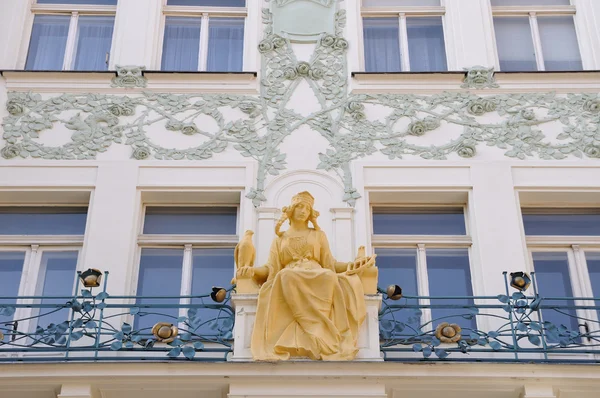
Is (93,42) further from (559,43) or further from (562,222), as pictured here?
(562,222)

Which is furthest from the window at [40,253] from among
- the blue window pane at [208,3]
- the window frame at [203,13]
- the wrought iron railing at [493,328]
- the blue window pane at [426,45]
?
the blue window pane at [426,45]

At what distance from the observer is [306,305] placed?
969cm

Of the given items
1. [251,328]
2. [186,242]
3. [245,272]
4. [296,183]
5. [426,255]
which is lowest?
[251,328]

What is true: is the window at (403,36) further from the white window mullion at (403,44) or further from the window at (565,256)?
the window at (565,256)

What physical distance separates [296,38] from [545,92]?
293 centimetres

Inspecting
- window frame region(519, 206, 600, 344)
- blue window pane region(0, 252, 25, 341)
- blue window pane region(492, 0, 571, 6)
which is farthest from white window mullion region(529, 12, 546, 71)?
blue window pane region(0, 252, 25, 341)

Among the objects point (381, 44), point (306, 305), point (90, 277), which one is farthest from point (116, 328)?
point (381, 44)

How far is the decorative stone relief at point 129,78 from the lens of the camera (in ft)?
40.3

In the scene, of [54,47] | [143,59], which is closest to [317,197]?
[143,59]

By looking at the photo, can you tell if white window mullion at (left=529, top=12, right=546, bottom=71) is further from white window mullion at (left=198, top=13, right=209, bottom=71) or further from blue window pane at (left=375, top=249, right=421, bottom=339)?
white window mullion at (left=198, top=13, right=209, bottom=71)

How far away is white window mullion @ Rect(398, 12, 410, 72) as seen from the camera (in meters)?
12.7

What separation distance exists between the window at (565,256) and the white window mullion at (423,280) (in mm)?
1120

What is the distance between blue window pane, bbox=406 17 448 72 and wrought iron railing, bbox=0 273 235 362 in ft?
13.2

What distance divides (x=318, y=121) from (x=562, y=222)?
113 inches
